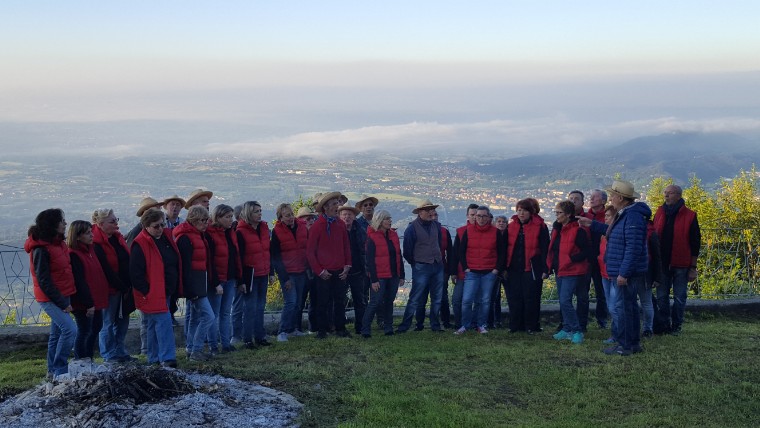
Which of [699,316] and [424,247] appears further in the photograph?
[699,316]

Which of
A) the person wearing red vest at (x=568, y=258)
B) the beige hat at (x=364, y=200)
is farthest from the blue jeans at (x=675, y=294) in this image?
the beige hat at (x=364, y=200)

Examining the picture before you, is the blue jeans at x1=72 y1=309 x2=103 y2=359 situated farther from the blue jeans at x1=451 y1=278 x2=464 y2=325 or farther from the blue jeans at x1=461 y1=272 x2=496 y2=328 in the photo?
the blue jeans at x1=451 y1=278 x2=464 y2=325

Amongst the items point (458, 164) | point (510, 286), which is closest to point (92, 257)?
point (510, 286)

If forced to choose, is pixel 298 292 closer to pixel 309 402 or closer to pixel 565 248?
pixel 565 248

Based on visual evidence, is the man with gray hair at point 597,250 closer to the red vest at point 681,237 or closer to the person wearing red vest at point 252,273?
the red vest at point 681,237

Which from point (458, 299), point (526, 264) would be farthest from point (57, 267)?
point (526, 264)

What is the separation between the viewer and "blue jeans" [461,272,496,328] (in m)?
11.6

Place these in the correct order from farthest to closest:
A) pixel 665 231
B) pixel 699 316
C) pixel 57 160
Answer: pixel 57 160 → pixel 699 316 → pixel 665 231

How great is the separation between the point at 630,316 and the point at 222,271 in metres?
4.86

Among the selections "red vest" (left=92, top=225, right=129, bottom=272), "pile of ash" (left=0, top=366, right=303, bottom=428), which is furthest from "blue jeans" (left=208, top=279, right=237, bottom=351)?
"pile of ash" (left=0, top=366, right=303, bottom=428)

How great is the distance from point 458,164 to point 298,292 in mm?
113309

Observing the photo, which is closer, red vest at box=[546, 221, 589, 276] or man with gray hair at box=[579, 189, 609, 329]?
red vest at box=[546, 221, 589, 276]

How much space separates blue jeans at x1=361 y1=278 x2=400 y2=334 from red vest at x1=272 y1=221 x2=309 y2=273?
1.06 m

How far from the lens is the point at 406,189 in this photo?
79.6 metres
